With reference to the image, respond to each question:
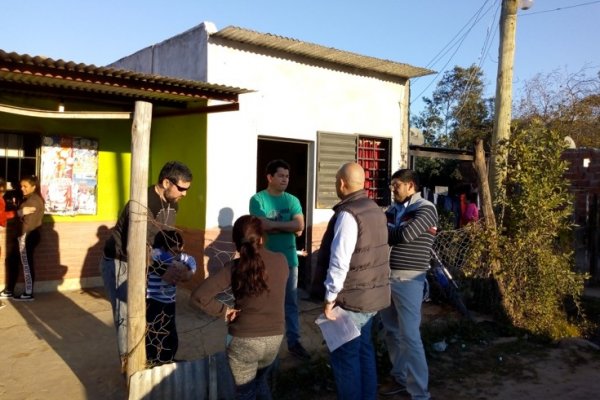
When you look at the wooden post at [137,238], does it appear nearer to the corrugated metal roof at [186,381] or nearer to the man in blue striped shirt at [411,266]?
the corrugated metal roof at [186,381]

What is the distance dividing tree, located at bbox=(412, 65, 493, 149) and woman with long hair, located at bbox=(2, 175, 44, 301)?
16629 millimetres

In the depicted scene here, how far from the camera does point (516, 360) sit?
526 cm

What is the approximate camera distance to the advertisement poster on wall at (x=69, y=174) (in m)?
6.70

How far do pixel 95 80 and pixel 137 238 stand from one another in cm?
222

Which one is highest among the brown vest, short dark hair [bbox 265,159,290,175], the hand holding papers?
short dark hair [bbox 265,159,290,175]

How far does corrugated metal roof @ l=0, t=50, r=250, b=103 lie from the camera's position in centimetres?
448

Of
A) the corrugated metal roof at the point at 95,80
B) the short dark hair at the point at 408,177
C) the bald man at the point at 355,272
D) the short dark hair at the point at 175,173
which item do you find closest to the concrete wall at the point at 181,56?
the corrugated metal roof at the point at 95,80

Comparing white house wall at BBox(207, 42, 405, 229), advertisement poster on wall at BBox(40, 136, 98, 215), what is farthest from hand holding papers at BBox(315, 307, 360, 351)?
advertisement poster on wall at BBox(40, 136, 98, 215)

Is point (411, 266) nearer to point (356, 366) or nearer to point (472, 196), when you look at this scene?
point (356, 366)

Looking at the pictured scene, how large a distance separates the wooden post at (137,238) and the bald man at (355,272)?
1228 millimetres

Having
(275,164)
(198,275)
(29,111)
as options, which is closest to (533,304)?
(275,164)

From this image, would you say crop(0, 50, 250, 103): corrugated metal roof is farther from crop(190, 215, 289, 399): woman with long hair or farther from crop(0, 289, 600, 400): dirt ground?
crop(190, 215, 289, 399): woman with long hair

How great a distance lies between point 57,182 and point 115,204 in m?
0.83

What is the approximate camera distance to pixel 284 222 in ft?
15.4
